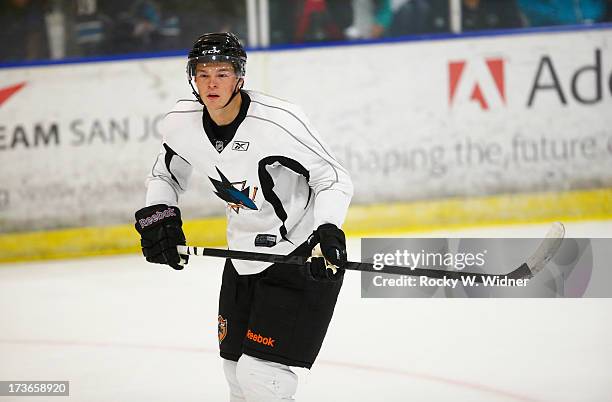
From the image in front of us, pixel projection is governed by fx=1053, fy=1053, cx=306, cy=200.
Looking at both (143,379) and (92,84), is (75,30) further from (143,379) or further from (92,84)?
(143,379)

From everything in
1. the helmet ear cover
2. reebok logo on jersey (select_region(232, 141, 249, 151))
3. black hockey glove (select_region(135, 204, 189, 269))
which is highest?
the helmet ear cover

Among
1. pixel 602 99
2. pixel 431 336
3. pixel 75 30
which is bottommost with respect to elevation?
pixel 431 336

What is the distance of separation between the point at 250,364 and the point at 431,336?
5.94ft

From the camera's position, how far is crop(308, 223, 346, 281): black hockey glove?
2719 millimetres

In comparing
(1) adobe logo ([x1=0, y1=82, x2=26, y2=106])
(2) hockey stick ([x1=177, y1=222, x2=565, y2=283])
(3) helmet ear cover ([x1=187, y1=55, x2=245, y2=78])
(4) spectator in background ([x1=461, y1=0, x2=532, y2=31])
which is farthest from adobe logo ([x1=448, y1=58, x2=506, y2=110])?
(3) helmet ear cover ([x1=187, y1=55, x2=245, y2=78])

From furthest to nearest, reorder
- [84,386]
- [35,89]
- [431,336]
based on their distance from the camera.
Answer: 1. [35,89]
2. [431,336]
3. [84,386]

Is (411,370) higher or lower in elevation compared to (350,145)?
lower

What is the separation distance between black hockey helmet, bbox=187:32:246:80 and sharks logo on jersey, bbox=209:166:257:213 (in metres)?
0.30

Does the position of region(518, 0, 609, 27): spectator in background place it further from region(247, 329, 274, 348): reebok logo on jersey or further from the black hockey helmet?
region(247, 329, 274, 348): reebok logo on jersey

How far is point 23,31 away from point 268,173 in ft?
14.2

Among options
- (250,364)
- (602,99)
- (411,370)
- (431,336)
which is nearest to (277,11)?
(602,99)

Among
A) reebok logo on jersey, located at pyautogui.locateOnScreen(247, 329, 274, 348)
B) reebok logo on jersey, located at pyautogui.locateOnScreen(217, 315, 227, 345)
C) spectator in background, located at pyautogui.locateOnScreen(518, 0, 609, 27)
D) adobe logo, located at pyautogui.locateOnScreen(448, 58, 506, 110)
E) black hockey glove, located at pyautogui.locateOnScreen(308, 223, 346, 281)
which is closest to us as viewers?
black hockey glove, located at pyautogui.locateOnScreen(308, 223, 346, 281)

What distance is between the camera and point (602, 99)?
7.03 meters

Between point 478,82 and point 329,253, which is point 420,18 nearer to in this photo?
point 478,82
